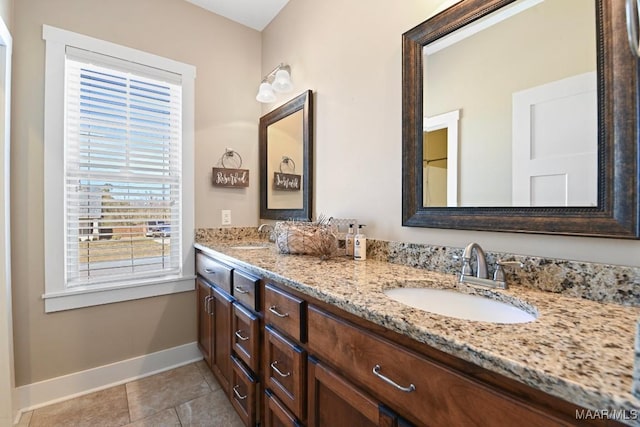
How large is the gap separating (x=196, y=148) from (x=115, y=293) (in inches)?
45.4

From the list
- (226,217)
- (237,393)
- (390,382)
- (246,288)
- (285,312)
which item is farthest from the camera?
(226,217)

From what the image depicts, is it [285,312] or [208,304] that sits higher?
[285,312]

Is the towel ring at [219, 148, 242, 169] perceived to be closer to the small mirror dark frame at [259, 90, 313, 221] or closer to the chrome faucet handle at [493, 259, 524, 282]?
the small mirror dark frame at [259, 90, 313, 221]

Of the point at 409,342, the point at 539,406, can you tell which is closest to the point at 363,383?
the point at 409,342

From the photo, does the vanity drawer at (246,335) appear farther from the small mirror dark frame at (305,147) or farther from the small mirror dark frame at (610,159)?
the small mirror dark frame at (610,159)

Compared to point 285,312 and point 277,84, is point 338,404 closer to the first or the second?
point 285,312

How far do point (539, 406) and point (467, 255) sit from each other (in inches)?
22.8

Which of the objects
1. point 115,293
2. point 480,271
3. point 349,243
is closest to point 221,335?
point 115,293

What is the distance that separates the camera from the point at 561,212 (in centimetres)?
91

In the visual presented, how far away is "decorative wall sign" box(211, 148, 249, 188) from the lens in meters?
2.31

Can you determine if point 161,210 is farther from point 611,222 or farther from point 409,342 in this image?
point 611,222

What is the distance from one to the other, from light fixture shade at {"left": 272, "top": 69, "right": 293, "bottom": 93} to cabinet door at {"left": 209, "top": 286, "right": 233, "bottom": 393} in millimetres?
1446

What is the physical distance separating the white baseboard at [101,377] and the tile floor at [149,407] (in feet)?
0.16

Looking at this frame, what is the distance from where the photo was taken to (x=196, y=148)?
7.36ft
